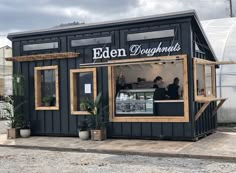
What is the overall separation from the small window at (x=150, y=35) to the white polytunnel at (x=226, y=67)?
5.23 m

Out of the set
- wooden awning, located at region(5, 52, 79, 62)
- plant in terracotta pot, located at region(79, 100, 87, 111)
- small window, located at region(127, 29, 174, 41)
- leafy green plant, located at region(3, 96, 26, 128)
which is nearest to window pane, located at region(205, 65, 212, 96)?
small window, located at region(127, 29, 174, 41)

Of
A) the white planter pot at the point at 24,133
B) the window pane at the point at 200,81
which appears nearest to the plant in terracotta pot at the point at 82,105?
the white planter pot at the point at 24,133

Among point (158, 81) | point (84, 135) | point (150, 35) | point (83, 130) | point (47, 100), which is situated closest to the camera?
point (150, 35)

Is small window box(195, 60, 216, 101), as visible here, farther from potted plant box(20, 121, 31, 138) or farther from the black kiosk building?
potted plant box(20, 121, 31, 138)

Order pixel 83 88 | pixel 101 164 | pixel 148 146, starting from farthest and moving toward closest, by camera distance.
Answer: pixel 83 88 → pixel 148 146 → pixel 101 164

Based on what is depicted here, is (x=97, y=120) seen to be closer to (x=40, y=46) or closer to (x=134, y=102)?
(x=134, y=102)

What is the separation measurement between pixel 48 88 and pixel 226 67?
7.07 metres

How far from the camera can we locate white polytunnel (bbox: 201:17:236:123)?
613 inches

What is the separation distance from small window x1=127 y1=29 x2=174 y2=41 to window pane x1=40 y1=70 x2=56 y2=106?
3.00 metres

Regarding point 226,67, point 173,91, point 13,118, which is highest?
point 226,67

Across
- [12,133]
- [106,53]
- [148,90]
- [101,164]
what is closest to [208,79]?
[148,90]

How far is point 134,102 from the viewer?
12.1 meters

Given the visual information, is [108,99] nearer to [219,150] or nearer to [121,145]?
[121,145]

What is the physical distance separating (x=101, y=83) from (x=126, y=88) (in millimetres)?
774
